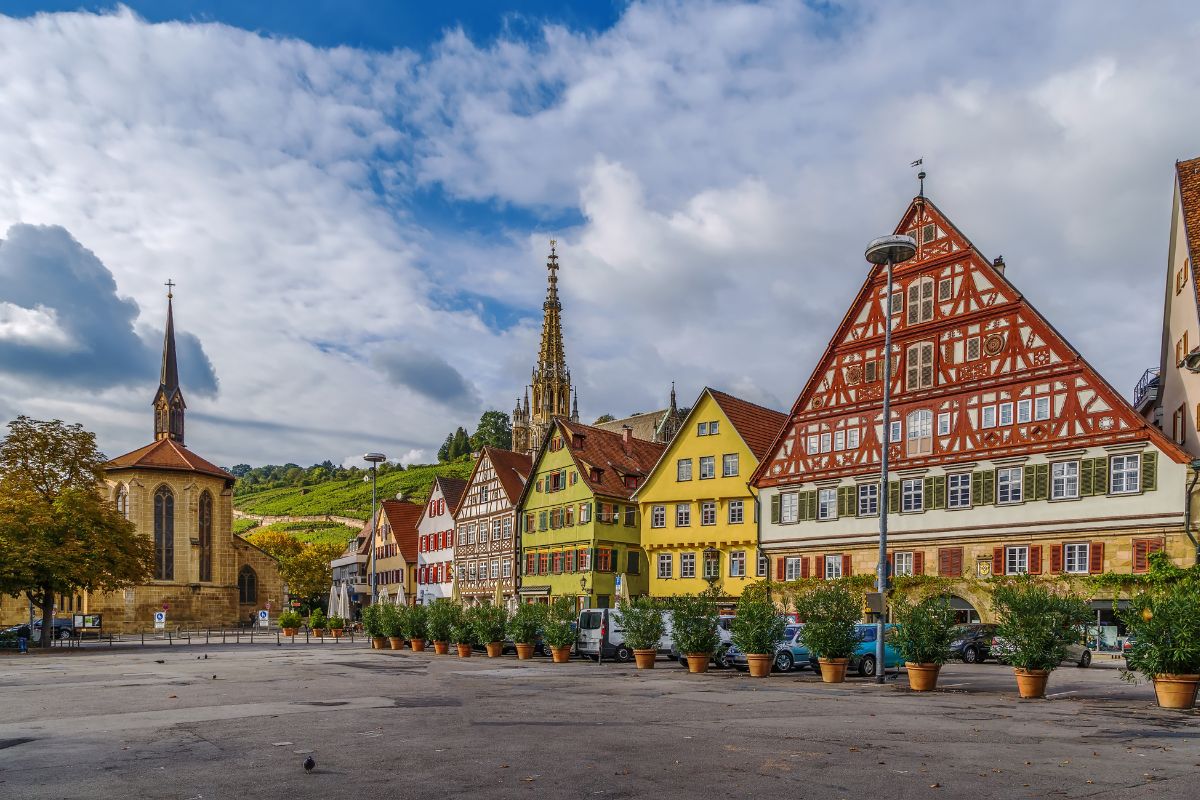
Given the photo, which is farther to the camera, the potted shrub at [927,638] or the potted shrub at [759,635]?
the potted shrub at [759,635]

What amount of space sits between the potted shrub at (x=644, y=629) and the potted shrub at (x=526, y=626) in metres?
4.75

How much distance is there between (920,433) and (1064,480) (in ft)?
20.1

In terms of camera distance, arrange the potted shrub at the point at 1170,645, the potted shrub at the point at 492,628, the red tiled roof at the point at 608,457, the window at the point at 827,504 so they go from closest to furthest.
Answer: the potted shrub at the point at 1170,645 → the potted shrub at the point at 492,628 → the window at the point at 827,504 → the red tiled roof at the point at 608,457

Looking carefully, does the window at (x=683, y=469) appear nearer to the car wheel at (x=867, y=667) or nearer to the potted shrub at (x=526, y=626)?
the potted shrub at (x=526, y=626)

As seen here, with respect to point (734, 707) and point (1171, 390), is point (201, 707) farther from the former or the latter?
point (1171, 390)

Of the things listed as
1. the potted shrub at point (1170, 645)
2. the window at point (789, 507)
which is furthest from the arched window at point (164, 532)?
the potted shrub at point (1170, 645)

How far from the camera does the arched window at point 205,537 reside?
276 ft

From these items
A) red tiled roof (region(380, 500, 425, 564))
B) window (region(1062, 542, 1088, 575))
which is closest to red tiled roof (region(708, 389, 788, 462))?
window (region(1062, 542, 1088, 575))

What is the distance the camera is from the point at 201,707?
18.2m

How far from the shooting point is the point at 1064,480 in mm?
36625

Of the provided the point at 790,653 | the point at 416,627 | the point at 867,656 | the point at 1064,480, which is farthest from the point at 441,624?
the point at 1064,480

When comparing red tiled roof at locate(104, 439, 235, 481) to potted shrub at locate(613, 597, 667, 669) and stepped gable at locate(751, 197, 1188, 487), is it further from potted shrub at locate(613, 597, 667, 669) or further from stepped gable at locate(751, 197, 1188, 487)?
potted shrub at locate(613, 597, 667, 669)

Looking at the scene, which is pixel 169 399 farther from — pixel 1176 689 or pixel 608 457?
pixel 1176 689

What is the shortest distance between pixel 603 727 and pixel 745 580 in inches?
1333
